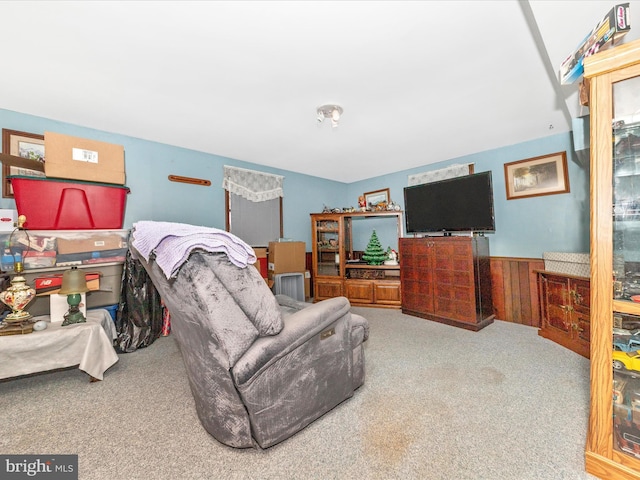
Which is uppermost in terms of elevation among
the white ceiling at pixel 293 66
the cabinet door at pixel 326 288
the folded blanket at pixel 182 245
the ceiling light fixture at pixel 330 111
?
the white ceiling at pixel 293 66

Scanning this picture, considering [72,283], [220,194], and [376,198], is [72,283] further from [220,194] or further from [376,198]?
[376,198]

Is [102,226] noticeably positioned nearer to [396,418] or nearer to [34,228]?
[34,228]

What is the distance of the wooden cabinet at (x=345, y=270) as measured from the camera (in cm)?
410

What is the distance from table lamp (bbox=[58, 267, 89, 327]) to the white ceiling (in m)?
1.52

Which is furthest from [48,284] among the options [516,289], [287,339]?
[516,289]

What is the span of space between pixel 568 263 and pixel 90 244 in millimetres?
4731

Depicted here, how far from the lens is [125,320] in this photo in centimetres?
266

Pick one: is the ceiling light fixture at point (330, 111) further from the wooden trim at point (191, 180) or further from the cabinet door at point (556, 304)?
the cabinet door at point (556, 304)

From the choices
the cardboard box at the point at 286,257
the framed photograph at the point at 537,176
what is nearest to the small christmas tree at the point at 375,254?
the cardboard box at the point at 286,257

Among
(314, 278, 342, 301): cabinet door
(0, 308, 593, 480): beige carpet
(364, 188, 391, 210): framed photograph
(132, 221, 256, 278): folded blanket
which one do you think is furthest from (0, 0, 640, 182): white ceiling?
(314, 278, 342, 301): cabinet door

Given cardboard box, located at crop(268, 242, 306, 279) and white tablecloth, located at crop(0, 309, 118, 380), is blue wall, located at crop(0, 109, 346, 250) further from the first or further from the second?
white tablecloth, located at crop(0, 309, 118, 380)

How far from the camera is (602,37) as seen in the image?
40.7 inches

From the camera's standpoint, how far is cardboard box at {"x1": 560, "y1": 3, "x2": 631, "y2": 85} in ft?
3.18

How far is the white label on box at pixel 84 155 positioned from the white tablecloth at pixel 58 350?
4.74ft
